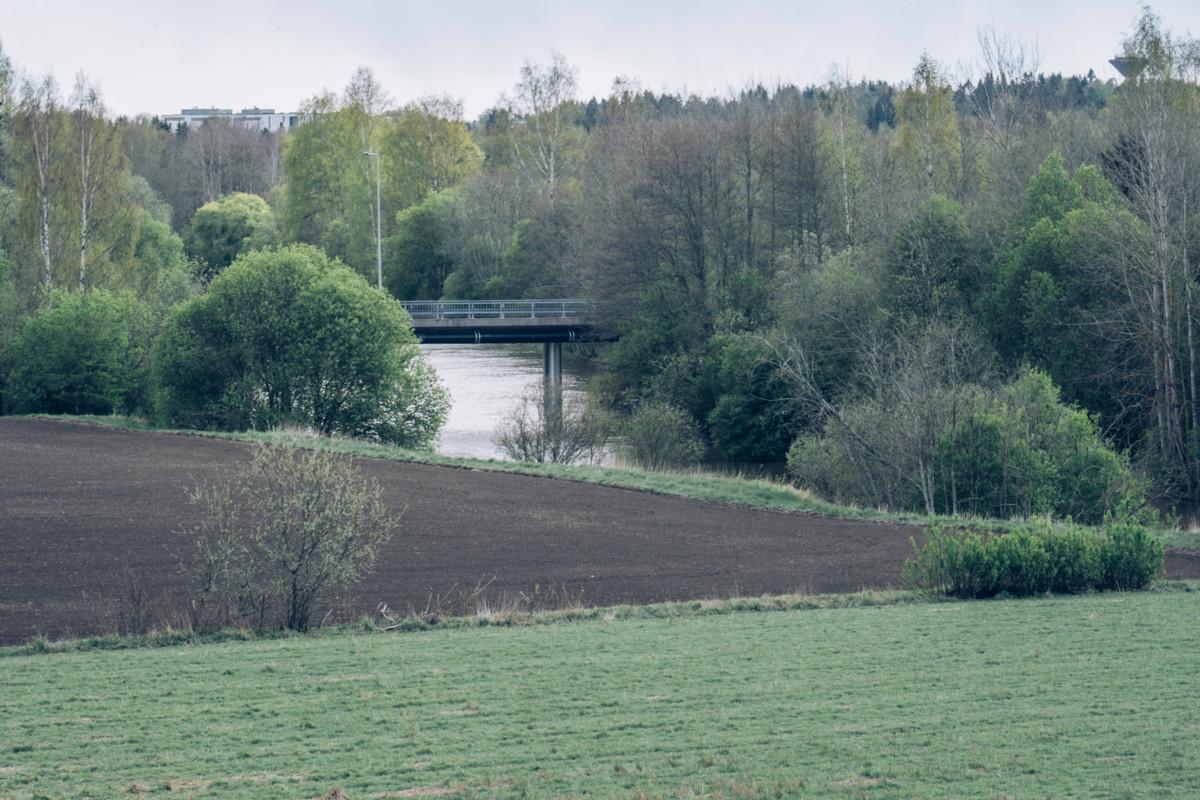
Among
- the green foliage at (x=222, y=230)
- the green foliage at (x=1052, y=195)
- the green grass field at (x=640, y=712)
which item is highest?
the green foliage at (x=222, y=230)

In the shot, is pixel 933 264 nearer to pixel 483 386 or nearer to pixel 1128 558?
pixel 483 386

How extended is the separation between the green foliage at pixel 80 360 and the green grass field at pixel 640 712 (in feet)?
106

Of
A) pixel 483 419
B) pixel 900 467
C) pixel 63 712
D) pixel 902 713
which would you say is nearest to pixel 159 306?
pixel 483 419

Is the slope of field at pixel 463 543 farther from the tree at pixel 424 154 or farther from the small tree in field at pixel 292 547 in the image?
the tree at pixel 424 154

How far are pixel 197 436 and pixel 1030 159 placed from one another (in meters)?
33.4

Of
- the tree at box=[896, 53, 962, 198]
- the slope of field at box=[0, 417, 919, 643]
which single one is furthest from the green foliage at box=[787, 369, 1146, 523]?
the tree at box=[896, 53, 962, 198]

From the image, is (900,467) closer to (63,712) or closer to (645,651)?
(645,651)

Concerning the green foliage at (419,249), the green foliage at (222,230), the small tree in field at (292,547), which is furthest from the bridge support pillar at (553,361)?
the small tree in field at (292,547)

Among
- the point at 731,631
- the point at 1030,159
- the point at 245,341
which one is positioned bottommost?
the point at 731,631

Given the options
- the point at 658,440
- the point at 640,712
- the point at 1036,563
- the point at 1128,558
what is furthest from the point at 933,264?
the point at 640,712

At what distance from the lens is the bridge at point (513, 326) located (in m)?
60.2

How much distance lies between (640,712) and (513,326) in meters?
48.1

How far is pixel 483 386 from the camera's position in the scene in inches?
2562

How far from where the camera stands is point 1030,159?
53.7 m
